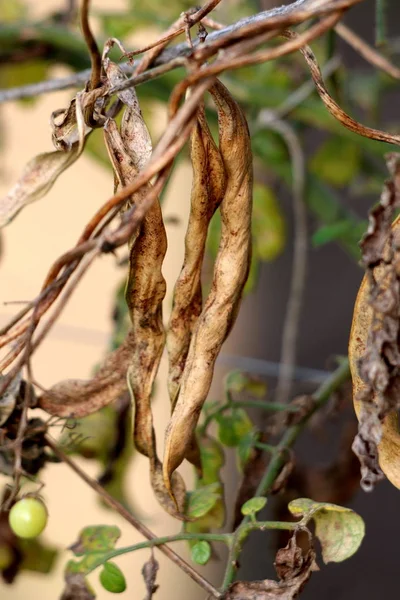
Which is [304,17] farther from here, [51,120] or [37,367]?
[37,367]

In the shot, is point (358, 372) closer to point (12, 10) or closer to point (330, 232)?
point (330, 232)

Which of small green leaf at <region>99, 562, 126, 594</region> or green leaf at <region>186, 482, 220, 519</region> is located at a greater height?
green leaf at <region>186, 482, 220, 519</region>

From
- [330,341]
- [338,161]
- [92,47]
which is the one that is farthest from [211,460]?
[330,341]

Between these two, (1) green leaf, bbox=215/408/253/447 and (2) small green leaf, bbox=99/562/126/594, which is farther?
(1) green leaf, bbox=215/408/253/447

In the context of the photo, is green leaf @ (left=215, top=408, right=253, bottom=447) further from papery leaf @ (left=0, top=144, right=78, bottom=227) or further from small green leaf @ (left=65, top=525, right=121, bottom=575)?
papery leaf @ (left=0, top=144, right=78, bottom=227)

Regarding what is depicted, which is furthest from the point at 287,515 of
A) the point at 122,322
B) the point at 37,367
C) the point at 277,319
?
the point at 37,367

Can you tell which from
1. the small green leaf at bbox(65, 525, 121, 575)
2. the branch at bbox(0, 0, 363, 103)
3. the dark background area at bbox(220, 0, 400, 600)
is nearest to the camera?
the branch at bbox(0, 0, 363, 103)

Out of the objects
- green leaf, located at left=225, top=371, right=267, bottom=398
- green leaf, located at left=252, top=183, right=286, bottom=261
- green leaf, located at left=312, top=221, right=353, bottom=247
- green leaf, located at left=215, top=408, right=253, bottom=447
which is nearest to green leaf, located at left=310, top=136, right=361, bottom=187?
green leaf, located at left=252, top=183, right=286, bottom=261
